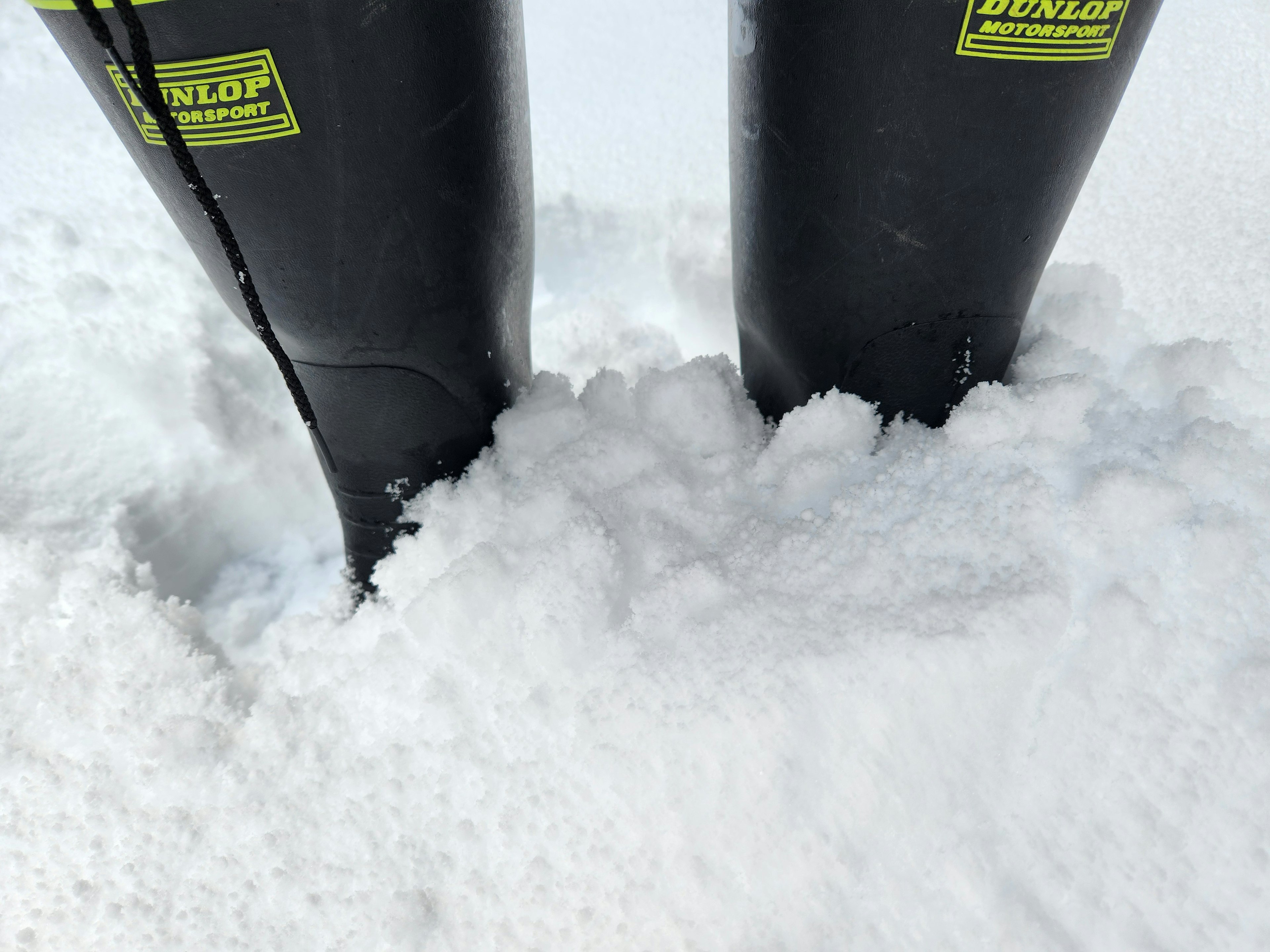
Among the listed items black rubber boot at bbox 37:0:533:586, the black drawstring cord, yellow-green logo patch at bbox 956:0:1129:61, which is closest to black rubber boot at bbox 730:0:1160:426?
yellow-green logo patch at bbox 956:0:1129:61

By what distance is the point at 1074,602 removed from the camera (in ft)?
1.16

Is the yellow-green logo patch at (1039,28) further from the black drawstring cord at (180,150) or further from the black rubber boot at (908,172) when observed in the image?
the black drawstring cord at (180,150)

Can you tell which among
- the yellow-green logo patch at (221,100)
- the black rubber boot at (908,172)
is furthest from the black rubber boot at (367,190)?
the black rubber boot at (908,172)

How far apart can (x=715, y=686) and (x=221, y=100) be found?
1.06ft

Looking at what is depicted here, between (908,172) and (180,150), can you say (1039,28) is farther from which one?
(180,150)

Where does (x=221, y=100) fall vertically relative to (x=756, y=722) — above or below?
above

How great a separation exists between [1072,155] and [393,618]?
424mm

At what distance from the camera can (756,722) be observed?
34 centimetres

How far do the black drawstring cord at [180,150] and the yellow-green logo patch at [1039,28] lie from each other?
0.31m

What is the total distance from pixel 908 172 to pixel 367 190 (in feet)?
0.84

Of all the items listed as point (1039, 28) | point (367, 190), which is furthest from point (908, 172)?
point (367, 190)

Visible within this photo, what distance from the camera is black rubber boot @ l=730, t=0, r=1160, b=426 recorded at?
0.35 m

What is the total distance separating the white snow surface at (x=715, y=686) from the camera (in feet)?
1.06

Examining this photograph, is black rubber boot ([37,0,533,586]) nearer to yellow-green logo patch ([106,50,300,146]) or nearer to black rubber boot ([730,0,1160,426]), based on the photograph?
yellow-green logo patch ([106,50,300,146])
